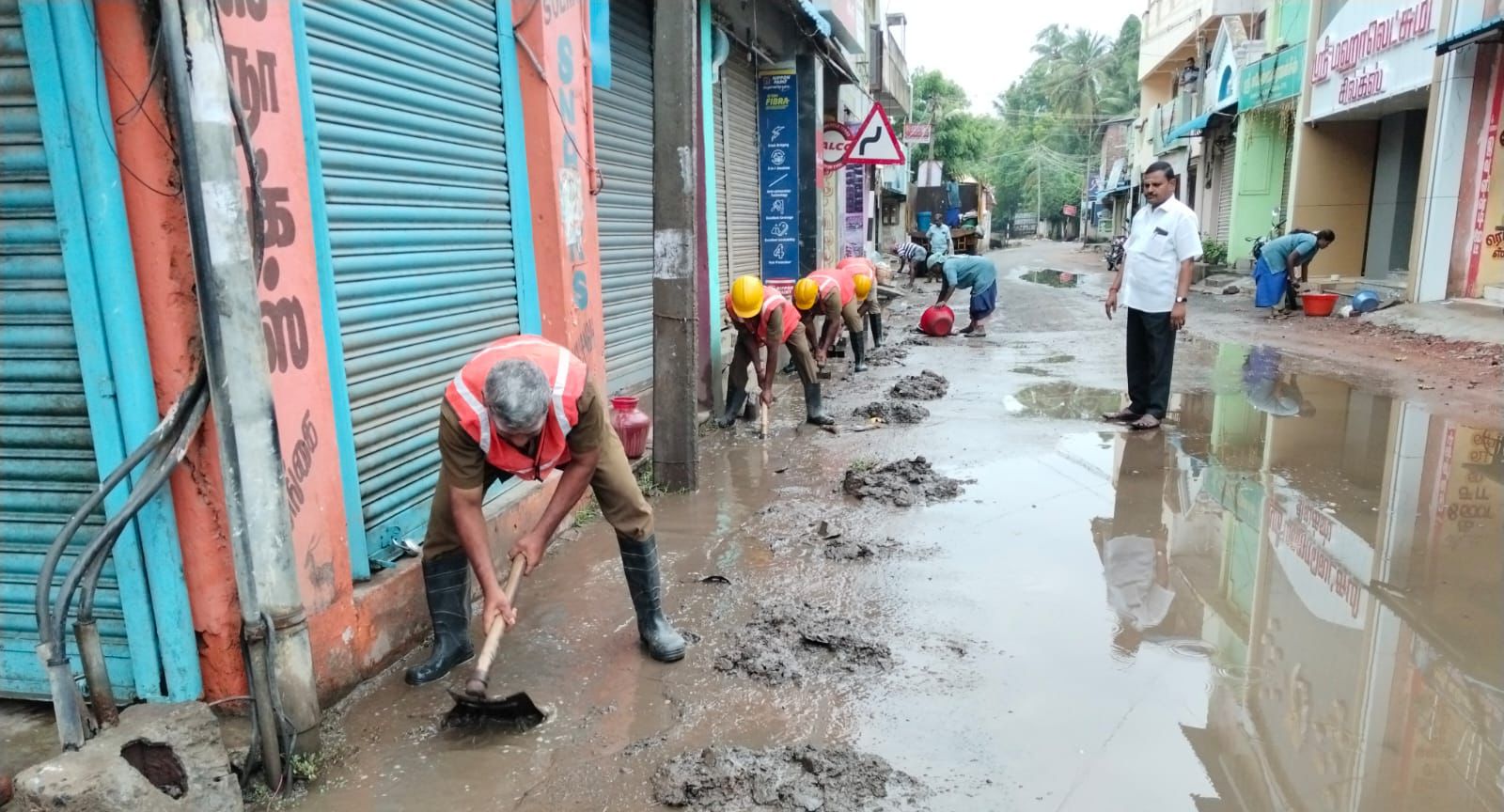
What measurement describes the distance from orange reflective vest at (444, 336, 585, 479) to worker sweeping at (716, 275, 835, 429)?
3824 millimetres

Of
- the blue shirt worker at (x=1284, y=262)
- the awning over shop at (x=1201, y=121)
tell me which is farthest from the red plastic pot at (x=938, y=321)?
the awning over shop at (x=1201, y=121)

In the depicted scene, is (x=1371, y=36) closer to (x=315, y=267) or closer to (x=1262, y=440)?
(x=1262, y=440)

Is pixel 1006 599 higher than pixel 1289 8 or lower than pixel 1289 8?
lower

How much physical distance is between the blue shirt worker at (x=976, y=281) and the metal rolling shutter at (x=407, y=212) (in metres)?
8.84

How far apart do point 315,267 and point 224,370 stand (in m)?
0.64

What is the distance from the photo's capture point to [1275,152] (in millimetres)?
19750

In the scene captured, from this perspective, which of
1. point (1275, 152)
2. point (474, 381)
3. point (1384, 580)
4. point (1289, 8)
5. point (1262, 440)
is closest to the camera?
point (474, 381)

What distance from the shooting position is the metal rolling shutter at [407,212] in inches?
129

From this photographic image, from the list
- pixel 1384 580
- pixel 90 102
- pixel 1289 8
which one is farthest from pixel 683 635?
pixel 1289 8

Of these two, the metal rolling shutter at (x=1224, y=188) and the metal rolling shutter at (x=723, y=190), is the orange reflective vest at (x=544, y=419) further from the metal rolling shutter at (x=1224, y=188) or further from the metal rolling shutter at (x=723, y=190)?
the metal rolling shutter at (x=1224, y=188)

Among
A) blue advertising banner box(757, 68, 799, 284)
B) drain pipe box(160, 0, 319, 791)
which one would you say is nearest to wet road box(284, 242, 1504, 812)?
drain pipe box(160, 0, 319, 791)

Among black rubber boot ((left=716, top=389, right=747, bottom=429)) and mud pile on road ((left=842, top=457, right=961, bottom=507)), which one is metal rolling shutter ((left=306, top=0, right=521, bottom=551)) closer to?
mud pile on road ((left=842, top=457, right=961, bottom=507))

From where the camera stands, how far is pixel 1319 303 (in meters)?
12.8

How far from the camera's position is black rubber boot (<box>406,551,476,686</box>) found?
315 centimetres
